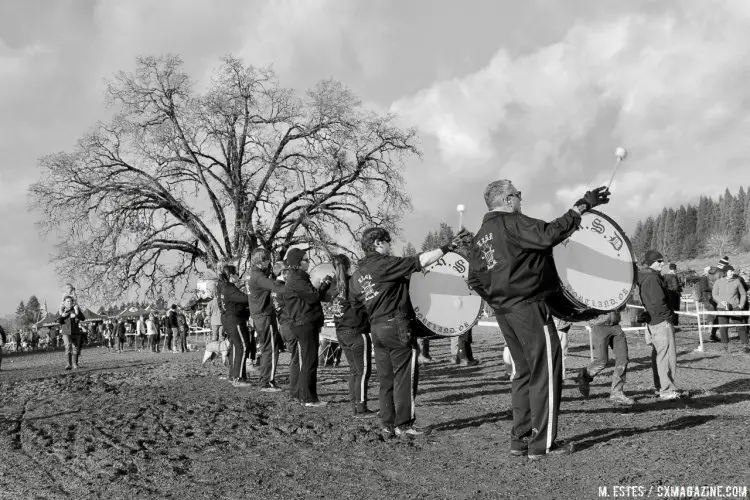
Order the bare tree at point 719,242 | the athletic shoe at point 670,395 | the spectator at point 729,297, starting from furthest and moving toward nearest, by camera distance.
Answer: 1. the bare tree at point 719,242
2. the spectator at point 729,297
3. the athletic shoe at point 670,395

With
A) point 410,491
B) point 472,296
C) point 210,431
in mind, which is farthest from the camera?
point 472,296

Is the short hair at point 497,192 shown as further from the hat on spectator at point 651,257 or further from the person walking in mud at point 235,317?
the person walking in mud at point 235,317

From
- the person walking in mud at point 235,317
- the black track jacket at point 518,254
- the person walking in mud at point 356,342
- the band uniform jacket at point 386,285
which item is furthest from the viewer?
the person walking in mud at point 235,317

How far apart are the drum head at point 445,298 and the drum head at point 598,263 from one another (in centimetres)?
158

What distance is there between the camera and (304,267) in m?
9.05

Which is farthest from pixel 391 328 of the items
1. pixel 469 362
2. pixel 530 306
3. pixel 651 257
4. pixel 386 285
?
pixel 469 362

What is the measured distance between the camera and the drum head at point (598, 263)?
6215 mm

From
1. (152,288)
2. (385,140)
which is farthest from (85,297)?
(385,140)

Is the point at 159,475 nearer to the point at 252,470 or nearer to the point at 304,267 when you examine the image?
the point at 252,470

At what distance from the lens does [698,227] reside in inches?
6654

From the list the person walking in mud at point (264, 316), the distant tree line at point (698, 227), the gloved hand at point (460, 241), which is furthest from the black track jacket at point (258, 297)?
the distant tree line at point (698, 227)

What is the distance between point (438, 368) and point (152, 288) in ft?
72.2

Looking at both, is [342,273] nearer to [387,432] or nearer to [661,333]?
[387,432]

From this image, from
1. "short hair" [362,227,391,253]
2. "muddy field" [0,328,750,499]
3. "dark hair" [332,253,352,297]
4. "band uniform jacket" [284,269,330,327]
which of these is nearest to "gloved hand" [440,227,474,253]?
"short hair" [362,227,391,253]
